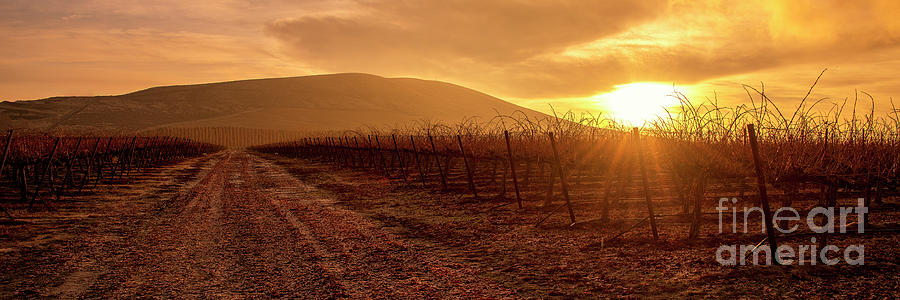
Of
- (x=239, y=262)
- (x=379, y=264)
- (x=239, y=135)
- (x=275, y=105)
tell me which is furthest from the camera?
(x=275, y=105)

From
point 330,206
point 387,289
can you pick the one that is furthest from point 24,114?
point 387,289

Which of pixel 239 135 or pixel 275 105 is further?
pixel 275 105

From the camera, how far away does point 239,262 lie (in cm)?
738

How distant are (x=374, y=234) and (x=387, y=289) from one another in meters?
3.71

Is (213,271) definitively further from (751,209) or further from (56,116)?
(56,116)

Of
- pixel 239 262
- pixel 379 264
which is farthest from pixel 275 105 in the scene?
pixel 379 264

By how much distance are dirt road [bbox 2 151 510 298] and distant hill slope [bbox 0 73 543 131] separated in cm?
10938

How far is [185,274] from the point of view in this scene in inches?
265

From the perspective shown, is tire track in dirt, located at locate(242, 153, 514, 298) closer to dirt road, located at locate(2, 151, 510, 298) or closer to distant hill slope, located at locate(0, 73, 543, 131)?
dirt road, located at locate(2, 151, 510, 298)

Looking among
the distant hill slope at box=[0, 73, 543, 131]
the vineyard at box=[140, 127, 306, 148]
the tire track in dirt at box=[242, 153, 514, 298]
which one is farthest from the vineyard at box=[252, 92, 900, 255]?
the vineyard at box=[140, 127, 306, 148]

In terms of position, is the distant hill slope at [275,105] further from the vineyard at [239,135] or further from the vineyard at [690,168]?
the vineyard at [690,168]

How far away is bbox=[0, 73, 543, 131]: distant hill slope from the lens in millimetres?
130625

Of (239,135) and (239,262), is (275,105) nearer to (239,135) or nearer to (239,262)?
(239,135)

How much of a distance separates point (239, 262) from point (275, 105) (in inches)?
6188
